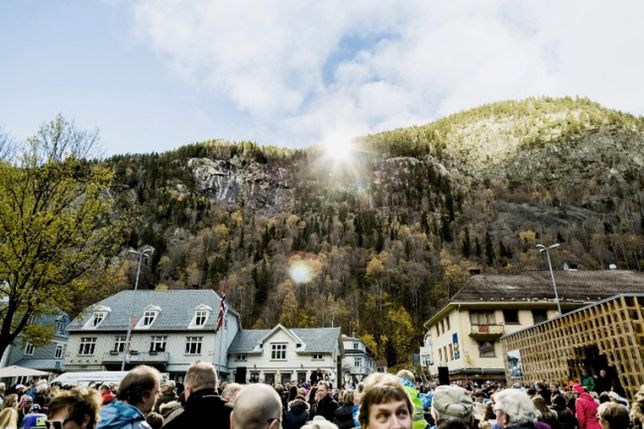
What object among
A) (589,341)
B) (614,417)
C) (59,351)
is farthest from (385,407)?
(59,351)

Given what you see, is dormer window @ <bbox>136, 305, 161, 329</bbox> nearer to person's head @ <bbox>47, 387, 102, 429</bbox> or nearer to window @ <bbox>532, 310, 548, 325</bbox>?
window @ <bbox>532, 310, 548, 325</bbox>

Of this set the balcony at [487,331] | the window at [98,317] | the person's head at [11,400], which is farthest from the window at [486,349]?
the window at [98,317]

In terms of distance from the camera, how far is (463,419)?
3324mm

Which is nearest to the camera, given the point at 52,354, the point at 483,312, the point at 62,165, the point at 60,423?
the point at 60,423

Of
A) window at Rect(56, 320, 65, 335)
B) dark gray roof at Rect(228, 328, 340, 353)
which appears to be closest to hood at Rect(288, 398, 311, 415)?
dark gray roof at Rect(228, 328, 340, 353)

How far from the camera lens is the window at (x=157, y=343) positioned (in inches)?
1599

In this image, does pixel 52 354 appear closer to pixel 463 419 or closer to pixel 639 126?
pixel 463 419

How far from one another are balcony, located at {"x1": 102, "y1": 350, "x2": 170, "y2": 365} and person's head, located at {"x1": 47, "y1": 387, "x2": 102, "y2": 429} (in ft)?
134

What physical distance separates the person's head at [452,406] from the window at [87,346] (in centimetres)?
4609

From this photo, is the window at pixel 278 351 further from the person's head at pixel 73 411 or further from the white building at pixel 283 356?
the person's head at pixel 73 411

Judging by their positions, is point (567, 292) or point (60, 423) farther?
point (567, 292)

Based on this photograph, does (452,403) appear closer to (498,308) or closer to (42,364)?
(498,308)

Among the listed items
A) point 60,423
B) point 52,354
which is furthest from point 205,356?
point 60,423

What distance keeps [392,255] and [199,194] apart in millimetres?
97828
